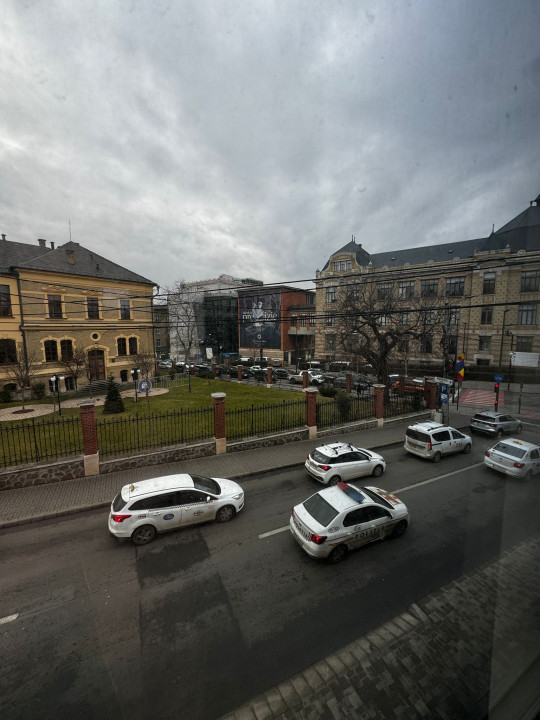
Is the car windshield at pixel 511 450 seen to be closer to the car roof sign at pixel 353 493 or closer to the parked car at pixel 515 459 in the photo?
the parked car at pixel 515 459

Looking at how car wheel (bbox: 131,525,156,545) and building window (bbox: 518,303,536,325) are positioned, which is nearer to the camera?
car wheel (bbox: 131,525,156,545)

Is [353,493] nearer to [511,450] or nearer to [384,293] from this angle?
[511,450]

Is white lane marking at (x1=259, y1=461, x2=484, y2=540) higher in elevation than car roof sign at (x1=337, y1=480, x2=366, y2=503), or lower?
lower

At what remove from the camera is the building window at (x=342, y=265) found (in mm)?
48969

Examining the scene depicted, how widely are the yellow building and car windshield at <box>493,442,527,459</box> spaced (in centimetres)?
2115

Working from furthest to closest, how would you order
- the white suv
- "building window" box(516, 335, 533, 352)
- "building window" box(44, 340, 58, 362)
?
1. "building window" box(44, 340, 58, 362)
2. "building window" box(516, 335, 533, 352)
3. the white suv

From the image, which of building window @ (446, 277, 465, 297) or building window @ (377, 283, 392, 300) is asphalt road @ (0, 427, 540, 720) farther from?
building window @ (446, 277, 465, 297)

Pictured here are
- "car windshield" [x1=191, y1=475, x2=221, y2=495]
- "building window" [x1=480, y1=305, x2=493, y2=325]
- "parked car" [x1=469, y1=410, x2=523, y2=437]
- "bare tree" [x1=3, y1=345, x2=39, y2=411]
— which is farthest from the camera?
"building window" [x1=480, y1=305, x2=493, y2=325]

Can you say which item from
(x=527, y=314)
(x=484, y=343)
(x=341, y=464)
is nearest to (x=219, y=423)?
(x=341, y=464)

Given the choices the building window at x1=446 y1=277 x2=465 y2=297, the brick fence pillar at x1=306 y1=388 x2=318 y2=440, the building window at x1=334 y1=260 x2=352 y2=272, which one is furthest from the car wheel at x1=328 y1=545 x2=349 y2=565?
the building window at x1=334 y1=260 x2=352 y2=272

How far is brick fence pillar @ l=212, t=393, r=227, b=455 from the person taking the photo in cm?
1277

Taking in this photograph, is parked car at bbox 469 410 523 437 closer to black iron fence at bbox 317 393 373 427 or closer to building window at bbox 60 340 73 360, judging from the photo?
black iron fence at bbox 317 393 373 427

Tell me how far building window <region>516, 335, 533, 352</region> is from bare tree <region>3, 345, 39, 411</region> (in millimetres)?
35331

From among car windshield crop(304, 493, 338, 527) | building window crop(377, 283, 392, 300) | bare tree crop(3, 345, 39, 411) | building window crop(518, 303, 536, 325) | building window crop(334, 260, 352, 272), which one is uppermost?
building window crop(334, 260, 352, 272)
